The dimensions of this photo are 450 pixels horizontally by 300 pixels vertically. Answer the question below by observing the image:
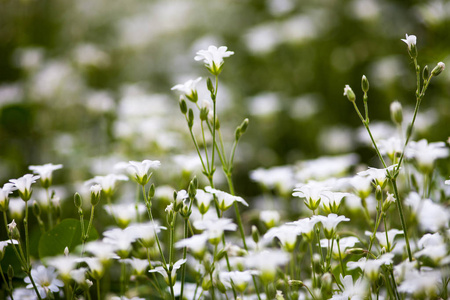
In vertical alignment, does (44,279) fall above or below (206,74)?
below

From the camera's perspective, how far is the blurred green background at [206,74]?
1.77 meters

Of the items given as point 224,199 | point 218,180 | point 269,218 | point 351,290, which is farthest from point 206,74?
point 351,290

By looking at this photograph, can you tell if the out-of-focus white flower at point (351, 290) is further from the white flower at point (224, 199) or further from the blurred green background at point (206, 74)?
the blurred green background at point (206, 74)

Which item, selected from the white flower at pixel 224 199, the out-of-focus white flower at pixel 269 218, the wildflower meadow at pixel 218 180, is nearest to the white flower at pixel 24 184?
the wildflower meadow at pixel 218 180

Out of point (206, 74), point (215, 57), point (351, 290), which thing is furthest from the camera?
point (206, 74)

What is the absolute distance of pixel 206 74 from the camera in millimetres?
2535

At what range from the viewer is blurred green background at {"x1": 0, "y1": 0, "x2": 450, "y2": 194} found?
1770 mm

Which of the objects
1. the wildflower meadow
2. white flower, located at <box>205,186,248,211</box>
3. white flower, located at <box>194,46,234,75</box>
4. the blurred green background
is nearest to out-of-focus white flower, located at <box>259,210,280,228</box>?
the wildflower meadow

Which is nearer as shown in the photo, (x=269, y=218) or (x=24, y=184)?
(x=24, y=184)

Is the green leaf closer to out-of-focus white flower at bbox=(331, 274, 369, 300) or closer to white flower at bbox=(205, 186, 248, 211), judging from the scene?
white flower at bbox=(205, 186, 248, 211)

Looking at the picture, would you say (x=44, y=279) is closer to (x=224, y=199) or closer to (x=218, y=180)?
(x=224, y=199)

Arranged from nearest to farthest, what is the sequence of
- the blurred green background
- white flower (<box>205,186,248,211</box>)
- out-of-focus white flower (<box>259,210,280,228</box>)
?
white flower (<box>205,186,248,211</box>) → out-of-focus white flower (<box>259,210,280,228</box>) → the blurred green background

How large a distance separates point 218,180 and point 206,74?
1007 mm

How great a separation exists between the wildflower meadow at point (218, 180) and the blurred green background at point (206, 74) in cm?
1
